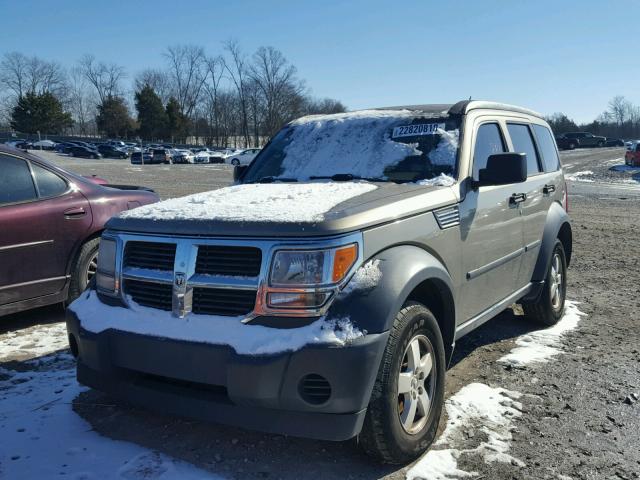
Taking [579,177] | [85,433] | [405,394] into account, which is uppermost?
[405,394]

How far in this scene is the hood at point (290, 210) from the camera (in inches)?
104

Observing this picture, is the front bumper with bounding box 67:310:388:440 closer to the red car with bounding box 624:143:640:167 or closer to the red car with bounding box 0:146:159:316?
the red car with bounding box 0:146:159:316

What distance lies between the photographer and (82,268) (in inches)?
208

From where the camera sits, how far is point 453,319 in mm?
3389

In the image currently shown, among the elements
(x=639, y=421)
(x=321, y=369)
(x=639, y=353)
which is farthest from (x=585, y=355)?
(x=321, y=369)

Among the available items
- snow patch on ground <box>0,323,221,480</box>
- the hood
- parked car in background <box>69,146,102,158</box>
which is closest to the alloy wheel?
the hood

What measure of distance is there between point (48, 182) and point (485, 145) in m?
3.89

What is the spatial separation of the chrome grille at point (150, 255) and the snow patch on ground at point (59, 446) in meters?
0.98

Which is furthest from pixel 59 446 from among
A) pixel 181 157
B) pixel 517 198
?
pixel 181 157

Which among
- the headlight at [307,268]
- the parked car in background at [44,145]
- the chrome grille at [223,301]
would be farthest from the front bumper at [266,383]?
the parked car in background at [44,145]

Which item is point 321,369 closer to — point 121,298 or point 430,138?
point 121,298

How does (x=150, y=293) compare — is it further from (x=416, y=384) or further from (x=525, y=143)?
(x=525, y=143)

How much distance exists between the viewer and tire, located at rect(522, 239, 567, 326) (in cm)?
512

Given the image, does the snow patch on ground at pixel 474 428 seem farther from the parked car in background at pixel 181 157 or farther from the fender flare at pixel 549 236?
the parked car in background at pixel 181 157
